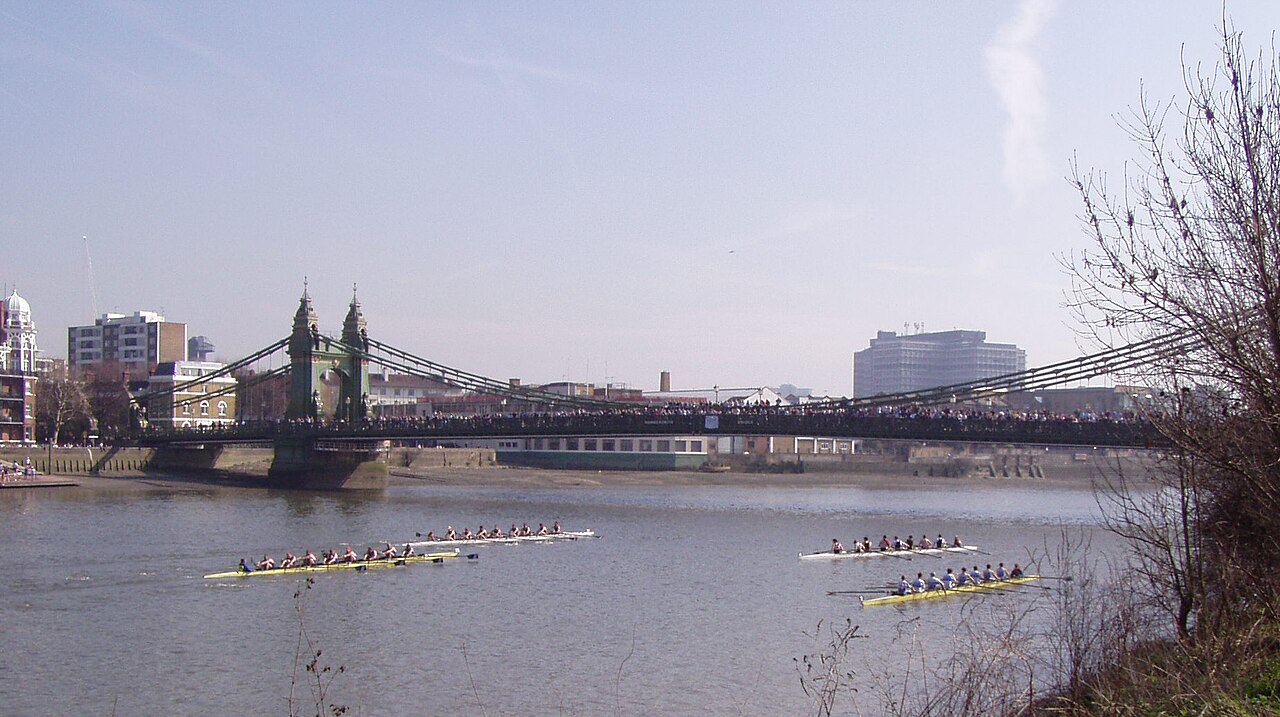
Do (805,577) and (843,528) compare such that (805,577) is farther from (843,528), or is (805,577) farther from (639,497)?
(639,497)

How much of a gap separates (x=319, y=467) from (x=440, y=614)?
51.7 meters

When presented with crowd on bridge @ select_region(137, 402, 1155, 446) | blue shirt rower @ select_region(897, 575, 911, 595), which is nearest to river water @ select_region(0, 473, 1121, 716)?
blue shirt rower @ select_region(897, 575, 911, 595)

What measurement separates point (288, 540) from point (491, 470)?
5866cm

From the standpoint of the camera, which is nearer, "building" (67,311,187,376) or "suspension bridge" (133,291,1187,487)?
"suspension bridge" (133,291,1187,487)

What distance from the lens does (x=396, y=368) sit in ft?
291

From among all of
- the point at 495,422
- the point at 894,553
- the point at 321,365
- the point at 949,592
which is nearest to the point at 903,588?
the point at 949,592

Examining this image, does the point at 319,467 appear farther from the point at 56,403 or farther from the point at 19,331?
the point at 19,331

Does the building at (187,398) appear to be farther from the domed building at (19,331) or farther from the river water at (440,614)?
the river water at (440,614)

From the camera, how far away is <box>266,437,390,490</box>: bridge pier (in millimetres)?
80750

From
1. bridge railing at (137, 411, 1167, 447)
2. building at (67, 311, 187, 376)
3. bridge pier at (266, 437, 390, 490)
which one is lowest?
bridge pier at (266, 437, 390, 490)

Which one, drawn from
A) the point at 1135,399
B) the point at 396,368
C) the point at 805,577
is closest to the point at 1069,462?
the point at 396,368

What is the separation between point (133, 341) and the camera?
14300cm

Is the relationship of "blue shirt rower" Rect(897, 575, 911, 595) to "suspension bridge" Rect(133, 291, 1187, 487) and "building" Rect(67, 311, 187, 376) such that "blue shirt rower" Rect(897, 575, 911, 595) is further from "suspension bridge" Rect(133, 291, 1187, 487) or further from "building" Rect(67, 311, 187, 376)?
"building" Rect(67, 311, 187, 376)

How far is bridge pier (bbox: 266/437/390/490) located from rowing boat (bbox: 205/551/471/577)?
1538 inches
